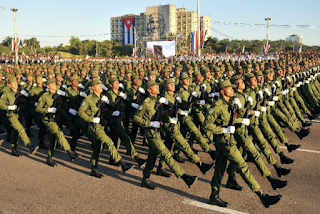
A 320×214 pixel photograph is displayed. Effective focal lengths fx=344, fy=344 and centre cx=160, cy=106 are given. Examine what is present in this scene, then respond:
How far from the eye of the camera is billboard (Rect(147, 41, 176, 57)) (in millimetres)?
42781

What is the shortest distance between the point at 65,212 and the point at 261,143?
374cm

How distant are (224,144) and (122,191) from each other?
2040 mm

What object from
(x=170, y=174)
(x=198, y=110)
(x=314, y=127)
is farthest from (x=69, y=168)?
(x=314, y=127)

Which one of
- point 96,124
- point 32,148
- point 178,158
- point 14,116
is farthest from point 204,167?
point 14,116

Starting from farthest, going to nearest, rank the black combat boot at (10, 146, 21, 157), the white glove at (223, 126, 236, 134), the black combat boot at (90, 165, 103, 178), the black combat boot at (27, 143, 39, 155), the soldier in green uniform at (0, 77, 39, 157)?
1. the black combat boot at (10, 146, 21, 157)
2. the black combat boot at (27, 143, 39, 155)
3. the soldier in green uniform at (0, 77, 39, 157)
4. the black combat boot at (90, 165, 103, 178)
5. the white glove at (223, 126, 236, 134)

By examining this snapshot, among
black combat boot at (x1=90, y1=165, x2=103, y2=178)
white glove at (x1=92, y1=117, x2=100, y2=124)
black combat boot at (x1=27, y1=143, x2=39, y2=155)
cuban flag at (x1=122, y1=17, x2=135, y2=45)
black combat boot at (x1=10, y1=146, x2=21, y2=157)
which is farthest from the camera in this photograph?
cuban flag at (x1=122, y1=17, x2=135, y2=45)

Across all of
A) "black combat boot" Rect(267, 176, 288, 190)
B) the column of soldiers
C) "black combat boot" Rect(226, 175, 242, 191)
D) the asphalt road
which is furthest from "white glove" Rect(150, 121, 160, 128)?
"black combat boot" Rect(267, 176, 288, 190)

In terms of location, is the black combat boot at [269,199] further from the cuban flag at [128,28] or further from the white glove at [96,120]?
the cuban flag at [128,28]

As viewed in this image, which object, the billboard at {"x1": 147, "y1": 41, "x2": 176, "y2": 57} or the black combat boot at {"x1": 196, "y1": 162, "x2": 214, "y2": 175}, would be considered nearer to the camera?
the black combat boot at {"x1": 196, "y1": 162, "x2": 214, "y2": 175}

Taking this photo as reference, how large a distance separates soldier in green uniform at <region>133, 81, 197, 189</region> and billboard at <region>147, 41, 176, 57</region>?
36.6 m

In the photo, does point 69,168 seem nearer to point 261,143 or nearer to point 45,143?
point 45,143

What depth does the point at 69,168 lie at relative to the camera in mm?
7387

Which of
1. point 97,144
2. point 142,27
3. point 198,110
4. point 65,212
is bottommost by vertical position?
point 65,212

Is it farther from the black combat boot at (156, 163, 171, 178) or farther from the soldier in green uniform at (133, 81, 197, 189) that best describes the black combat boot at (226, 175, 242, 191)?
the black combat boot at (156, 163, 171, 178)
